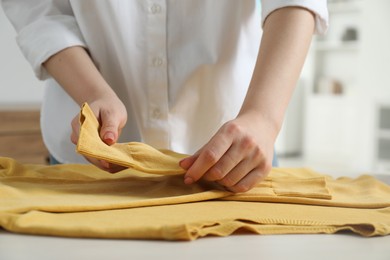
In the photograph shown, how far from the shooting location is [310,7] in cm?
86

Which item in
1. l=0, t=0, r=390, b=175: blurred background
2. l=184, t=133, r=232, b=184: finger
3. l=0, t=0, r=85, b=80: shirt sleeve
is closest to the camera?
l=184, t=133, r=232, b=184: finger

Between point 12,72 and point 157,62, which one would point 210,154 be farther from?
point 12,72

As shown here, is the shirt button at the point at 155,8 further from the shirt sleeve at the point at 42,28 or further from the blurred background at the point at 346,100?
the blurred background at the point at 346,100

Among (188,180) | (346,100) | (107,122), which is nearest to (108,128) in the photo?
(107,122)

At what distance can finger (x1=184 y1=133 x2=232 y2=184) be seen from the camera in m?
0.67

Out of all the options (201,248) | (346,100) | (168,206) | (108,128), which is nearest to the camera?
(201,248)

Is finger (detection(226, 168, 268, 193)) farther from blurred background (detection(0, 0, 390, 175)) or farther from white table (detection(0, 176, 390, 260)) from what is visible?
blurred background (detection(0, 0, 390, 175))

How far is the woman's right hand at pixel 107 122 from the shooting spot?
74 cm

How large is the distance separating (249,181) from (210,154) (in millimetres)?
66

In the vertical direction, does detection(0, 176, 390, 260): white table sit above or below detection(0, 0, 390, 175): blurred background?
above

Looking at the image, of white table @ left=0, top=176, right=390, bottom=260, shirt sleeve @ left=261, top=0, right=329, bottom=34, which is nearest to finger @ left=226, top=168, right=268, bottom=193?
white table @ left=0, top=176, right=390, bottom=260

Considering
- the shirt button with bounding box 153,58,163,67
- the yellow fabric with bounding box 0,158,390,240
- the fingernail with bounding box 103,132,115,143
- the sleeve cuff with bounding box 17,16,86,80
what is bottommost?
the yellow fabric with bounding box 0,158,390,240

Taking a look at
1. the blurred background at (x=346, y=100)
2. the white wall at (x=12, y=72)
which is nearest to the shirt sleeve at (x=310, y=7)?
the white wall at (x=12, y=72)

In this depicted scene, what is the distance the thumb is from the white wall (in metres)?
1.98
